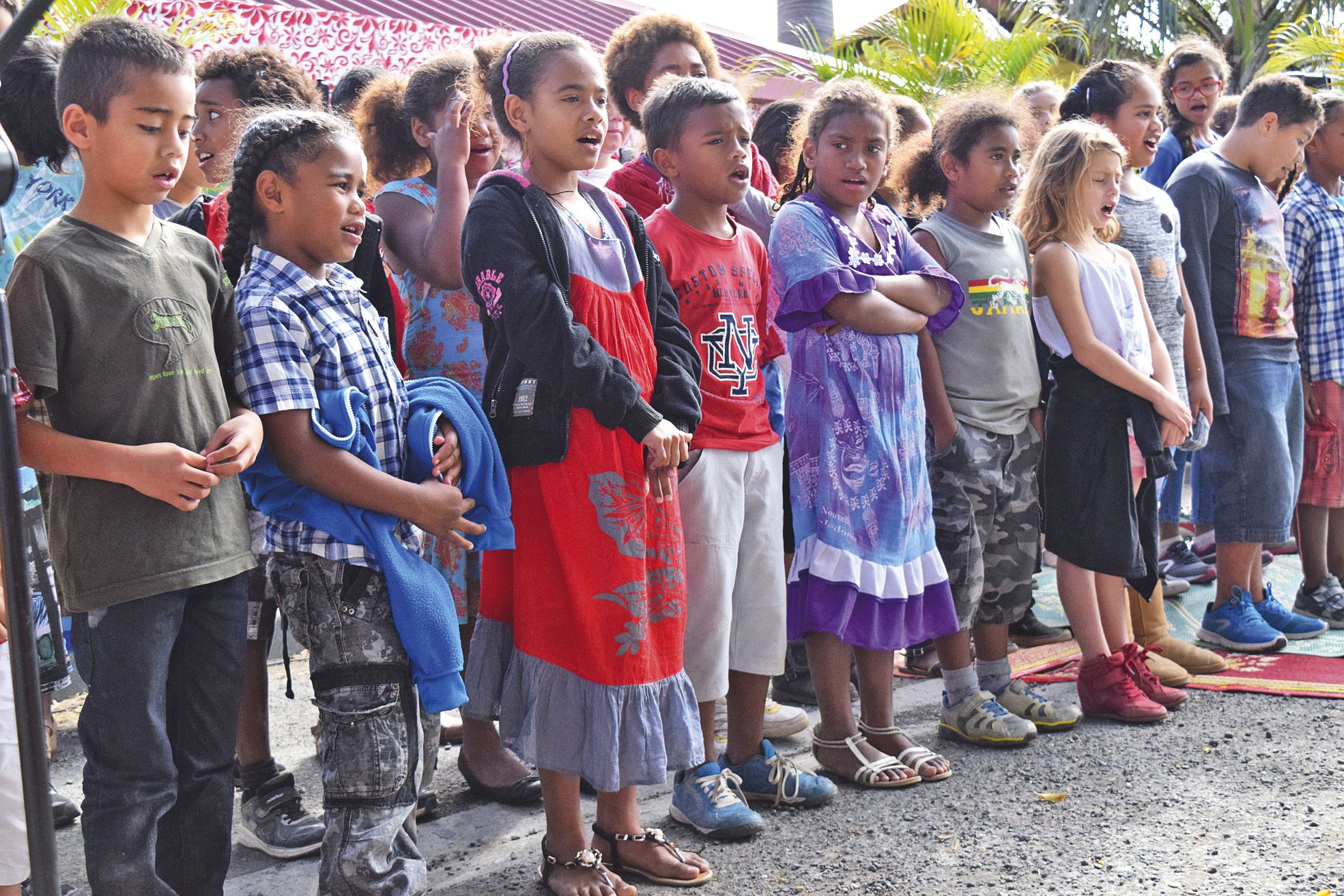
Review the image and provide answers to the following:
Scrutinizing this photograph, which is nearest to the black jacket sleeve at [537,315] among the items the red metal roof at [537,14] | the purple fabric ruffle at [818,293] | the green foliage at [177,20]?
the purple fabric ruffle at [818,293]

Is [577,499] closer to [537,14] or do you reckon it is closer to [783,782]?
[783,782]

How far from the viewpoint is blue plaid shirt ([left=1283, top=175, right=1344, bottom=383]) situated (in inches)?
222

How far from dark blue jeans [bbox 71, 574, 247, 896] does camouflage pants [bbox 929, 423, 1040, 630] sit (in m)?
2.39

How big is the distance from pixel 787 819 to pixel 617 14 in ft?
39.7

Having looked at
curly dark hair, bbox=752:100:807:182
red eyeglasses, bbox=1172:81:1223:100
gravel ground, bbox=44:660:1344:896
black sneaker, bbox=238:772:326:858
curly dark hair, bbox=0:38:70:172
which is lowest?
gravel ground, bbox=44:660:1344:896

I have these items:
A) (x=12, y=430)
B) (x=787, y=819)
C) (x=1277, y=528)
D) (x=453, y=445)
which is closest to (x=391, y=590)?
(x=453, y=445)

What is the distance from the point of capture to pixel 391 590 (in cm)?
259

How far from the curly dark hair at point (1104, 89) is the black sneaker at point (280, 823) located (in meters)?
4.18

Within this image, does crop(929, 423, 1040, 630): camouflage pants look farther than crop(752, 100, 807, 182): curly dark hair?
No

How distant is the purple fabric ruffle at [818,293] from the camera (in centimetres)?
363

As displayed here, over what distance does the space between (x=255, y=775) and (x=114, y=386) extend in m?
1.39

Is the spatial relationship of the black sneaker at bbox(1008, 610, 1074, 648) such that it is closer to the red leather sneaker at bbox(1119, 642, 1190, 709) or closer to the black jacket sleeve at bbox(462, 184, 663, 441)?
the red leather sneaker at bbox(1119, 642, 1190, 709)

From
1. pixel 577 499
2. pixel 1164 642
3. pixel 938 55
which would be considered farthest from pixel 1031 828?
pixel 938 55

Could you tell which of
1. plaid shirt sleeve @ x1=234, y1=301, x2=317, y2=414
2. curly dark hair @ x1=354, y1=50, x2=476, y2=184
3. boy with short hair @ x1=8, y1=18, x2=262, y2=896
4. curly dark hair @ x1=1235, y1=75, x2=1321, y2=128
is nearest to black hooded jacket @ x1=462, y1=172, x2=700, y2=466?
plaid shirt sleeve @ x1=234, y1=301, x2=317, y2=414
